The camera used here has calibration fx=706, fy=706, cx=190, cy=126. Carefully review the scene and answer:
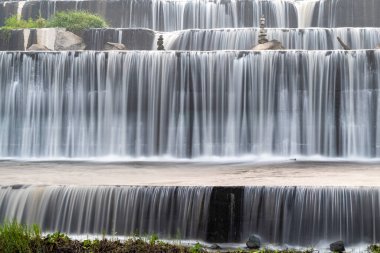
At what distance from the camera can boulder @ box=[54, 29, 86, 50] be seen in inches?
1128

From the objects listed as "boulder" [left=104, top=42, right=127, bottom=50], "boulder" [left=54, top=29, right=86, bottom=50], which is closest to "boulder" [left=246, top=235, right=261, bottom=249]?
"boulder" [left=104, top=42, right=127, bottom=50]

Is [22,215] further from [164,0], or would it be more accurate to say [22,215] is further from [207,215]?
[164,0]

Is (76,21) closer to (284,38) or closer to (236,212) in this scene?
(284,38)

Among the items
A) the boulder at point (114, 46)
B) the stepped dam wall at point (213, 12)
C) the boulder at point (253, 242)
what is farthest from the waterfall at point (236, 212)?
the stepped dam wall at point (213, 12)

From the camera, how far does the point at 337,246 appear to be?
12789mm

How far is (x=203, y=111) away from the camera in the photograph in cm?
2247

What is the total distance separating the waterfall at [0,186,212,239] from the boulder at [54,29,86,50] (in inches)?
582

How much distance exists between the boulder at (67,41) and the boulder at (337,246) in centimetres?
1792

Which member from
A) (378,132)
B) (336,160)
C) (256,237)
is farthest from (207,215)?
(378,132)

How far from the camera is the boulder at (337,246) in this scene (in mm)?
12750

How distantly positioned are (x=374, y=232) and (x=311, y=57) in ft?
32.4

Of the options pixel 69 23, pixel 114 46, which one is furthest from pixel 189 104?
pixel 69 23

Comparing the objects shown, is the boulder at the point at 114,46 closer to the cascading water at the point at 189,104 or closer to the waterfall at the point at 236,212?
the cascading water at the point at 189,104

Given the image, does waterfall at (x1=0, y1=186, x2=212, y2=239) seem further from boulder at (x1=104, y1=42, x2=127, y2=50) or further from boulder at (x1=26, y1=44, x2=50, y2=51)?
boulder at (x1=26, y1=44, x2=50, y2=51)
